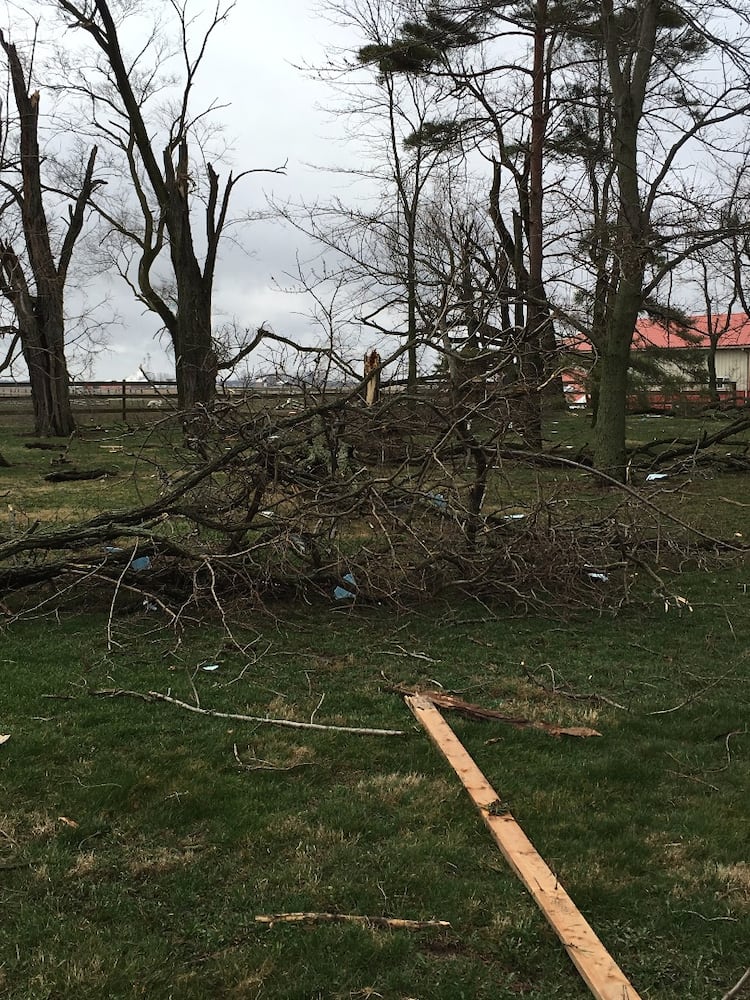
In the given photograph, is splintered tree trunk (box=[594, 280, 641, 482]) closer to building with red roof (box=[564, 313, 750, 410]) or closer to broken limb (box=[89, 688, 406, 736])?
building with red roof (box=[564, 313, 750, 410])

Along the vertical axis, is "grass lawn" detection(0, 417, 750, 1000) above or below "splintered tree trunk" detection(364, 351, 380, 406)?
below

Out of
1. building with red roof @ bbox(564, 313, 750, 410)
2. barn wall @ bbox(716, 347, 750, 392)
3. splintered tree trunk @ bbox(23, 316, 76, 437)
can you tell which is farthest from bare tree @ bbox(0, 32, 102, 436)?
barn wall @ bbox(716, 347, 750, 392)

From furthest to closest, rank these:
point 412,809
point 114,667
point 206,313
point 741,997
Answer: point 206,313, point 114,667, point 412,809, point 741,997

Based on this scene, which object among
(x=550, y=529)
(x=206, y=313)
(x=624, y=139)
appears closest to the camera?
(x=550, y=529)

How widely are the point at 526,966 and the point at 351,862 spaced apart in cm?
69

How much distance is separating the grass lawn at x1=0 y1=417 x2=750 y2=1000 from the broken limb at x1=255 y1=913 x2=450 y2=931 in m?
0.03

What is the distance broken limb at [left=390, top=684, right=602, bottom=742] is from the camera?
12.5 feet

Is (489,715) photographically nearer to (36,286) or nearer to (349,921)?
(349,921)

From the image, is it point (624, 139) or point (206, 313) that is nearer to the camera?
point (624, 139)

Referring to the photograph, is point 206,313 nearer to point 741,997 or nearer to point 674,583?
point 674,583

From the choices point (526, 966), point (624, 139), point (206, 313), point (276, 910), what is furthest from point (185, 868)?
point (206, 313)

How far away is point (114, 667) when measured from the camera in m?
4.65

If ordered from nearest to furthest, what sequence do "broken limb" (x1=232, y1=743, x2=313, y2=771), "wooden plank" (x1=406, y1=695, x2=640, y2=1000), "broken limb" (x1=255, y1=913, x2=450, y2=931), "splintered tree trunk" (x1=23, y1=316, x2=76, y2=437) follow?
"wooden plank" (x1=406, y1=695, x2=640, y2=1000) → "broken limb" (x1=255, y1=913, x2=450, y2=931) → "broken limb" (x1=232, y1=743, x2=313, y2=771) → "splintered tree trunk" (x1=23, y1=316, x2=76, y2=437)

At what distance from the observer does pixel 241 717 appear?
396 centimetres
